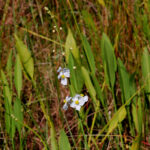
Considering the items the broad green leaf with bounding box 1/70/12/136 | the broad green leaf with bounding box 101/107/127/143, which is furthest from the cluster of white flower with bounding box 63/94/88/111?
the broad green leaf with bounding box 1/70/12/136

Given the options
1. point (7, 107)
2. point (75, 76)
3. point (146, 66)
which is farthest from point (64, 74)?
point (146, 66)

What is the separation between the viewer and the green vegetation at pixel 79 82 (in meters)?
1.04

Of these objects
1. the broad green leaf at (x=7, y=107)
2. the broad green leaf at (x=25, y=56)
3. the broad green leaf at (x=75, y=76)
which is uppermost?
the broad green leaf at (x=25, y=56)

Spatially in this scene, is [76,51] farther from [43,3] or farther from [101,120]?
[43,3]

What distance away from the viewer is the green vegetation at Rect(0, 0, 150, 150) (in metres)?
1.04

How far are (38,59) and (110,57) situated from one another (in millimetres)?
698

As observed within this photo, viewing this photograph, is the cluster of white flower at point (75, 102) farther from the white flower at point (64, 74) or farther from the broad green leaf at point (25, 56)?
the broad green leaf at point (25, 56)

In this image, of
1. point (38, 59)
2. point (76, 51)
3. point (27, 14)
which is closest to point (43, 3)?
point (27, 14)

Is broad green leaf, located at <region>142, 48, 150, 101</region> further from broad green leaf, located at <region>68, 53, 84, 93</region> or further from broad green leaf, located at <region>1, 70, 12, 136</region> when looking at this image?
broad green leaf, located at <region>1, 70, 12, 136</region>

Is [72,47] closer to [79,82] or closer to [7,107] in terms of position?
[79,82]

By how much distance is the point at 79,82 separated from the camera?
102 cm

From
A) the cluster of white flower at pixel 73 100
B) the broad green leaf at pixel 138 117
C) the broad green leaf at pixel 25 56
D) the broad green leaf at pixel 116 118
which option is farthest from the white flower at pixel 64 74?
the broad green leaf at pixel 138 117

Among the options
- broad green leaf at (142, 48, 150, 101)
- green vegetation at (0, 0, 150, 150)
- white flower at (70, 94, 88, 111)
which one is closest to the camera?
white flower at (70, 94, 88, 111)

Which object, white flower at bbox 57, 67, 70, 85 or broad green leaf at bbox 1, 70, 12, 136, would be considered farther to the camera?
broad green leaf at bbox 1, 70, 12, 136
